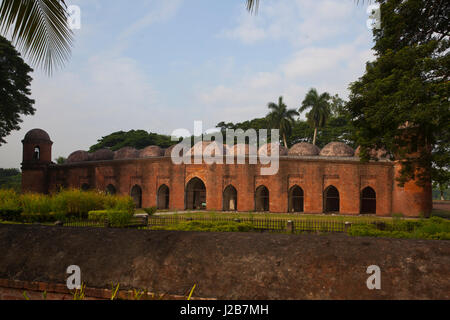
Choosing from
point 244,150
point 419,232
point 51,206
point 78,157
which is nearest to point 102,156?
point 78,157

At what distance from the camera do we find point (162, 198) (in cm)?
3009

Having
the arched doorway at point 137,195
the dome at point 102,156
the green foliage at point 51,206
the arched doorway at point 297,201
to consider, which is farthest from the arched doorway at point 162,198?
the arched doorway at point 297,201

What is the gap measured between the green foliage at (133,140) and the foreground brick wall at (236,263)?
4856 centimetres

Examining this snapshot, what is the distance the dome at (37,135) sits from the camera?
33.8m

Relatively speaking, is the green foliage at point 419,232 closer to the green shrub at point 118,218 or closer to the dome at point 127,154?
the green shrub at point 118,218

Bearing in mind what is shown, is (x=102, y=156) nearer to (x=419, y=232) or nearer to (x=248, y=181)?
(x=248, y=181)

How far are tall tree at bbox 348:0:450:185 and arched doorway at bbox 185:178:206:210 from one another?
16583mm

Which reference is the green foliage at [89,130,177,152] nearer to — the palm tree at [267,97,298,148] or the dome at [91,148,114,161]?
the dome at [91,148,114,161]

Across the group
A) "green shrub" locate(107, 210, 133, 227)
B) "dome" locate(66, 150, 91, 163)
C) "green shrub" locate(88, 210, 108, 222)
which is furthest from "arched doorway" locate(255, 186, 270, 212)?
"dome" locate(66, 150, 91, 163)

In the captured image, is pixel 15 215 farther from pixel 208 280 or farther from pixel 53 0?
pixel 208 280

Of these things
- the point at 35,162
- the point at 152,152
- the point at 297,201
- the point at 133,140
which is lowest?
the point at 297,201

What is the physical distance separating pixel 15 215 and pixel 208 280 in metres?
14.8

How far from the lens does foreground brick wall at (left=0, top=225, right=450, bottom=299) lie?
2105 mm

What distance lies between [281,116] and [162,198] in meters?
21.1
